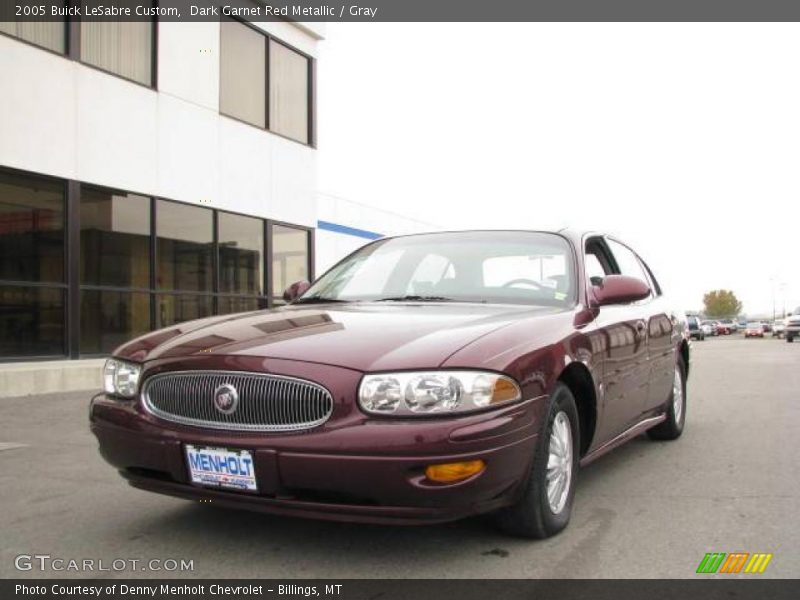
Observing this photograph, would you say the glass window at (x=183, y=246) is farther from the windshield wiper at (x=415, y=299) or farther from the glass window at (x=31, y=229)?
the windshield wiper at (x=415, y=299)

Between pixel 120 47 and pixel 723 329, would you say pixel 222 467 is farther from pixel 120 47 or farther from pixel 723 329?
pixel 723 329

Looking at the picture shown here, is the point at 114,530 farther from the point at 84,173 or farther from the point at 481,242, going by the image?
the point at 84,173

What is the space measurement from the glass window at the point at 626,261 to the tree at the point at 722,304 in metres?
144

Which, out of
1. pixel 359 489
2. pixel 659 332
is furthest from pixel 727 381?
pixel 359 489

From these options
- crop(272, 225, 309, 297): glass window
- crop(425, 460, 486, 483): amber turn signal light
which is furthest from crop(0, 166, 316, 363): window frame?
crop(425, 460, 486, 483): amber turn signal light

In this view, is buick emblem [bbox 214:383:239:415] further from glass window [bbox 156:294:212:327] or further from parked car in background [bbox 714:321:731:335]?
parked car in background [bbox 714:321:731:335]

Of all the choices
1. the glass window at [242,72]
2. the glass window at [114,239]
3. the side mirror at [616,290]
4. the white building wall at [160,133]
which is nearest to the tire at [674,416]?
the side mirror at [616,290]

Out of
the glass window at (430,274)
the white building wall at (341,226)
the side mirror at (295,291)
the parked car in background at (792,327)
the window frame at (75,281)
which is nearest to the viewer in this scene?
the glass window at (430,274)

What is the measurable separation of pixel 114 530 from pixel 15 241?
752cm

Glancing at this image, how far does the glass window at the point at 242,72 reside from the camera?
13.6 meters

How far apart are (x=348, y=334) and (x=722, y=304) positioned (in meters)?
151

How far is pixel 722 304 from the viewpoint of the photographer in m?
141

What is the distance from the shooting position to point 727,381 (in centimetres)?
1160

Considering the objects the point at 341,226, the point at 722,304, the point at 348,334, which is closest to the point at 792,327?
the point at 341,226
